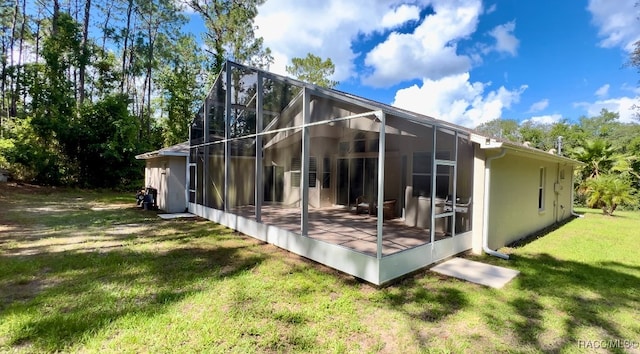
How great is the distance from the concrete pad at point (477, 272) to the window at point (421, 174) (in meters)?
1.88

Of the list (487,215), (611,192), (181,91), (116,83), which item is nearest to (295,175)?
(487,215)

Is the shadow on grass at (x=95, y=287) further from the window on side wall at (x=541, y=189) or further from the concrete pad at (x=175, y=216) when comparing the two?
the window on side wall at (x=541, y=189)

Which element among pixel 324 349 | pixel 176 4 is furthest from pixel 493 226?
pixel 176 4

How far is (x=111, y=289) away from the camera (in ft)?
13.7

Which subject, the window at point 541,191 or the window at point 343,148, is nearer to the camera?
the window at point 541,191

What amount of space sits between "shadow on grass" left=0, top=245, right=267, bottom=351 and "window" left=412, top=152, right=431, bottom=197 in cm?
403

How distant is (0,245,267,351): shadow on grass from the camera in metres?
3.13

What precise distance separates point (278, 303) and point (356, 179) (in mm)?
6591

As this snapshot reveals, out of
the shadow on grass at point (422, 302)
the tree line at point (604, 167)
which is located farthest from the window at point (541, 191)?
the shadow on grass at point (422, 302)

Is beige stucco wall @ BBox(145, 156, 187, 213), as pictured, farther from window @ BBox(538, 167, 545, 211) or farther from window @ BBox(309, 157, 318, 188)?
window @ BBox(538, 167, 545, 211)

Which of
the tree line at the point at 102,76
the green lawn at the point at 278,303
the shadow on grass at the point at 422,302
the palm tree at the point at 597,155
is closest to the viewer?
the green lawn at the point at 278,303

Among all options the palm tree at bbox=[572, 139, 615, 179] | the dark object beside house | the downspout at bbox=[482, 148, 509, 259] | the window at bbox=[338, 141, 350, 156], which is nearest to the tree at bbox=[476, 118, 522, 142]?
the palm tree at bbox=[572, 139, 615, 179]

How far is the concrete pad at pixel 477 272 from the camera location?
15.2 ft

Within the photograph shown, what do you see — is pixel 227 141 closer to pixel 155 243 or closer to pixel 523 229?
pixel 155 243
